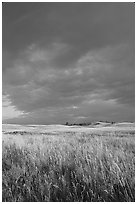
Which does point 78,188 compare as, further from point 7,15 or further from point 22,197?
point 7,15

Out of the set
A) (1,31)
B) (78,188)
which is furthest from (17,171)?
(1,31)

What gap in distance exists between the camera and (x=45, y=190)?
3.30 metres

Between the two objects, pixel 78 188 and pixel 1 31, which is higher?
pixel 1 31

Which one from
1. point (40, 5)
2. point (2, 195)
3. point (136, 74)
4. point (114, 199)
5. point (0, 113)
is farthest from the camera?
point (40, 5)

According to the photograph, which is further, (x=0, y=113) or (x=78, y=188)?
(x=0, y=113)

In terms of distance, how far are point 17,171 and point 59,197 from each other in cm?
118

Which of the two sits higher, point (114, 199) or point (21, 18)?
point (21, 18)

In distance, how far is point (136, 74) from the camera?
12.3 ft

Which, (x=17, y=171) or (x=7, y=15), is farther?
(x=7, y=15)

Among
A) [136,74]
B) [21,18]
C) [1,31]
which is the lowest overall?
[136,74]

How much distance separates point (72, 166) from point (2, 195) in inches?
57.8


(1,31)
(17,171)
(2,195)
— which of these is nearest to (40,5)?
(1,31)

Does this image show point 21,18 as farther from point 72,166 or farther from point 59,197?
point 59,197

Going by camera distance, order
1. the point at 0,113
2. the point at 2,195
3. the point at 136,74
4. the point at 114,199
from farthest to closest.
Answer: the point at 0,113 → the point at 136,74 → the point at 2,195 → the point at 114,199
